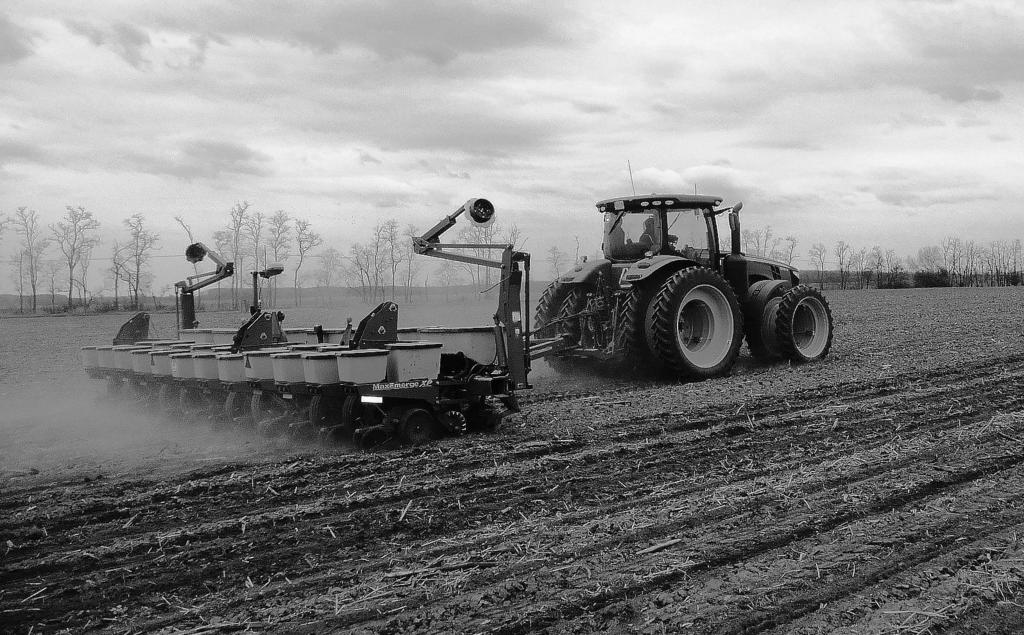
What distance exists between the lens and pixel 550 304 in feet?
37.5

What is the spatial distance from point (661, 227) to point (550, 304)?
1.82 metres

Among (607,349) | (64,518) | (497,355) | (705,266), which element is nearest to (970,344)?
(705,266)

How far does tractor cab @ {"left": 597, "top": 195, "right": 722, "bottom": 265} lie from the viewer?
36.4 ft

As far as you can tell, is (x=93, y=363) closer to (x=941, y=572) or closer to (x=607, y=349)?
(x=607, y=349)

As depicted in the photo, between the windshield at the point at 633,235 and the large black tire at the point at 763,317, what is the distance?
1.72 m

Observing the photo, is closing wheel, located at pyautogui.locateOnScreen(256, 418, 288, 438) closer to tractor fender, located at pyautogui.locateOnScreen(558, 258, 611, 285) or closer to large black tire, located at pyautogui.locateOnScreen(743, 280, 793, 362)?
tractor fender, located at pyautogui.locateOnScreen(558, 258, 611, 285)

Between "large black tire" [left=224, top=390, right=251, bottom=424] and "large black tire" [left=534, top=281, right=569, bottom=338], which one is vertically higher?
"large black tire" [left=534, top=281, right=569, bottom=338]

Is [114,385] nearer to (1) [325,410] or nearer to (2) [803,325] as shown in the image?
(1) [325,410]

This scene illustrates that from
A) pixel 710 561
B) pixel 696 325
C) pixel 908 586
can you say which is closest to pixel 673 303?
pixel 696 325

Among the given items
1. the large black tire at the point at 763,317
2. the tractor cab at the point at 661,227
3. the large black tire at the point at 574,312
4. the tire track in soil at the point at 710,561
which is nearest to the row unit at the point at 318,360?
the large black tire at the point at 574,312

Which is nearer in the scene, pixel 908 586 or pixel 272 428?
pixel 908 586

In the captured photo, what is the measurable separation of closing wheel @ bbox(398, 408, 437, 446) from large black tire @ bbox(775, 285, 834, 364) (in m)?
6.19

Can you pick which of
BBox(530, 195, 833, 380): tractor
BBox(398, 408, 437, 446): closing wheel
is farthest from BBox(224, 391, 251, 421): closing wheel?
BBox(530, 195, 833, 380): tractor

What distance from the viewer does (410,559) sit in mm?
4059
